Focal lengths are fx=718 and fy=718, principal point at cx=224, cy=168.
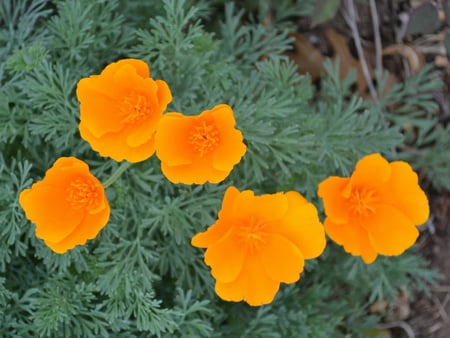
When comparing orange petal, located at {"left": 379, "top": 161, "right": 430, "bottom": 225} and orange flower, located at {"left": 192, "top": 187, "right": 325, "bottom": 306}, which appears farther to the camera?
orange petal, located at {"left": 379, "top": 161, "right": 430, "bottom": 225}

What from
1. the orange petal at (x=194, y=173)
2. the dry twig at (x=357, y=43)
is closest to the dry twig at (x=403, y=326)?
the dry twig at (x=357, y=43)

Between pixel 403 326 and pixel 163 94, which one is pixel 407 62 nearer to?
pixel 403 326

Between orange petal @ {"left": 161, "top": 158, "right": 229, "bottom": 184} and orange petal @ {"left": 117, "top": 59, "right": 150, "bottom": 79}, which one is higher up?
orange petal @ {"left": 117, "top": 59, "right": 150, "bottom": 79}

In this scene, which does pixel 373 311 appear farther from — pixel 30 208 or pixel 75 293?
pixel 30 208

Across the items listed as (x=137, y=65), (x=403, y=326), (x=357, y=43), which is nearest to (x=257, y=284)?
(x=137, y=65)

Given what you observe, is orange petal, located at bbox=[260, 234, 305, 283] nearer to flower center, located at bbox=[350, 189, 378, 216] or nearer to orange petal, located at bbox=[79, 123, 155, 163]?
flower center, located at bbox=[350, 189, 378, 216]

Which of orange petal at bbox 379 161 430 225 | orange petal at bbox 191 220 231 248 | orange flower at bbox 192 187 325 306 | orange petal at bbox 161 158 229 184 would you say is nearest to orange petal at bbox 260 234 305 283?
orange flower at bbox 192 187 325 306

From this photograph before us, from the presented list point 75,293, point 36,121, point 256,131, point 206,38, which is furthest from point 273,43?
point 75,293
